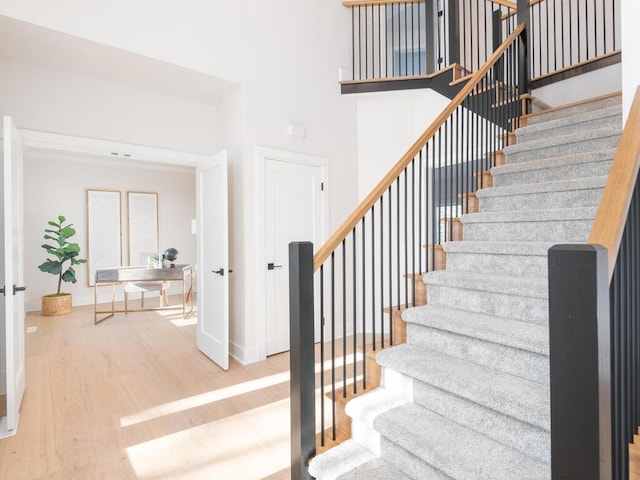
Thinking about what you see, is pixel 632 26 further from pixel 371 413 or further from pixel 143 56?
pixel 143 56

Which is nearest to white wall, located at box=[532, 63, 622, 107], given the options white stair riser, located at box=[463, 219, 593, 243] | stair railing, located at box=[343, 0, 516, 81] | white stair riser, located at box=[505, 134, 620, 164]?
stair railing, located at box=[343, 0, 516, 81]

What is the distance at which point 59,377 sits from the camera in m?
3.26

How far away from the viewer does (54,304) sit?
5758 mm

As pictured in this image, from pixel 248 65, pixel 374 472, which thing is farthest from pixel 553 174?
pixel 248 65

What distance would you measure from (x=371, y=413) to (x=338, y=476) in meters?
0.33

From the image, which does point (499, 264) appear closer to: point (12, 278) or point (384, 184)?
point (384, 184)

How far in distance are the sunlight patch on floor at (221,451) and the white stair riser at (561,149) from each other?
2.84 metres

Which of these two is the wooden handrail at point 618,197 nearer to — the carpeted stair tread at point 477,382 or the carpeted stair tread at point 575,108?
the carpeted stair tread at point 477,382

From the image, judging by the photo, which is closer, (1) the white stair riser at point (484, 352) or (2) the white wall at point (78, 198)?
(1) the white stair riser at point (484, 352)

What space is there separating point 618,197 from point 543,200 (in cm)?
156

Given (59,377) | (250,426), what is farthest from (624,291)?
(59,377)

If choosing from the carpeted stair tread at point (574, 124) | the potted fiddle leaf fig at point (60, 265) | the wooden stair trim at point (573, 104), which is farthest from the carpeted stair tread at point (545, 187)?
the potted fiddle leaf fig at point (60, 265)

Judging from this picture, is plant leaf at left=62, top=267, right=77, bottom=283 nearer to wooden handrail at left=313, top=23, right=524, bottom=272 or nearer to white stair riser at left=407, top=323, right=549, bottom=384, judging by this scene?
wooden handrail at left=313, top=23, right=524, bottom=272

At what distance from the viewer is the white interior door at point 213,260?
341 centimetres
